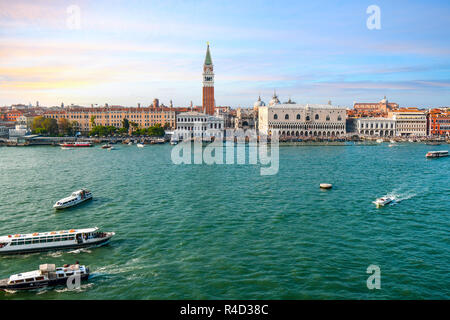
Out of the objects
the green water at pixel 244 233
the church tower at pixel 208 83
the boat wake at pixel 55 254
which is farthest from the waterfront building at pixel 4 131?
the boat wake at pixel 55 254

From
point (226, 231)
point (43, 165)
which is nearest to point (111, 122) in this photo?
point (43, 165)

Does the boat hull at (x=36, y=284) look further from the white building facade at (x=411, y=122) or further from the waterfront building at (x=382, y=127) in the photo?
the white building facade at (x=411, y=122)

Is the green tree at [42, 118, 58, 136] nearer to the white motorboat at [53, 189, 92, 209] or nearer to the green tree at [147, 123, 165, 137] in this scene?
the green tree at [147, 123, 165, 137]

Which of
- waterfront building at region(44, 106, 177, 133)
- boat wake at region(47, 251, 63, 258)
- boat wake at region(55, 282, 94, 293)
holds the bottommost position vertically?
boat wake at region(55, 282, 94, 293)

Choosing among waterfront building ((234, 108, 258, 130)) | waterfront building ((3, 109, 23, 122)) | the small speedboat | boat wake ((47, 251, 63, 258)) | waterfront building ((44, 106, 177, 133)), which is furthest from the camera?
waterfront building ((234, 108, 258, 130))

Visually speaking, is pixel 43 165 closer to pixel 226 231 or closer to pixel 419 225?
pixel 226 231

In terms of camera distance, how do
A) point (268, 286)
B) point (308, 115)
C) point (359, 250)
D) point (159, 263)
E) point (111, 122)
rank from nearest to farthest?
point (268, 286)
point (159, 263)
point (359, 250)
point (111, 122)
point (308, 115)

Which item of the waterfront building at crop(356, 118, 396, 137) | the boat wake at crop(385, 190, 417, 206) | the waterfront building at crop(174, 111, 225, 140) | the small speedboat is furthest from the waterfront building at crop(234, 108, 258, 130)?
the small speedboat
